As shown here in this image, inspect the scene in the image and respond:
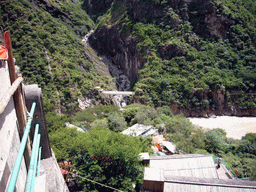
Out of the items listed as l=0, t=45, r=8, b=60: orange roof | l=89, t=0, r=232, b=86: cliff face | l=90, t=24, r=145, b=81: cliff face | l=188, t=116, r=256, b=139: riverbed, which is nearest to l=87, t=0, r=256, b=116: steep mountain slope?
l=89, t=0, r=232, b=86: cliff face

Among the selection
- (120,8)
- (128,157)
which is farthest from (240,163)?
(120,8)

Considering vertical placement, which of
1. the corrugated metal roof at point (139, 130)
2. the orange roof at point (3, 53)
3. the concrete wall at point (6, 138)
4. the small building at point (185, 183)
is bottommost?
the small building at point (185, 183)

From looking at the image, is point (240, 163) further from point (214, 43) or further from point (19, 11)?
point (19, 11)

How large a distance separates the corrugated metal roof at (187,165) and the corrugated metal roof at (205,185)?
70.4 inches

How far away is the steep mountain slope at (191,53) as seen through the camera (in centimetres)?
2995

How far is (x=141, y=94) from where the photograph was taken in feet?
95.9

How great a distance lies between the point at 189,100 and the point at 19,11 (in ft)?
103

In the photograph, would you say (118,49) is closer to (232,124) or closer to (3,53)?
(232,124)

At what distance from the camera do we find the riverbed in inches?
918

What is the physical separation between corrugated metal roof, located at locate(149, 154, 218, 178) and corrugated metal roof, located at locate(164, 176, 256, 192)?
179 cm

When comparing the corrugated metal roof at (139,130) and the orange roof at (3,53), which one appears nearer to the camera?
the orange roof at (3,53)

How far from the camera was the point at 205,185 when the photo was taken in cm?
591

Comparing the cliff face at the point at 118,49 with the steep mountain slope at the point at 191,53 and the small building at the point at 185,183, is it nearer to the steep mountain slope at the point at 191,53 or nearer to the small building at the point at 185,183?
the steep mountain slope at the point at 191,53

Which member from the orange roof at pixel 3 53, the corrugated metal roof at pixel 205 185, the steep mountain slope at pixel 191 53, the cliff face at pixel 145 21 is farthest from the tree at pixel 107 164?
the cliff face at pixel 145 21
